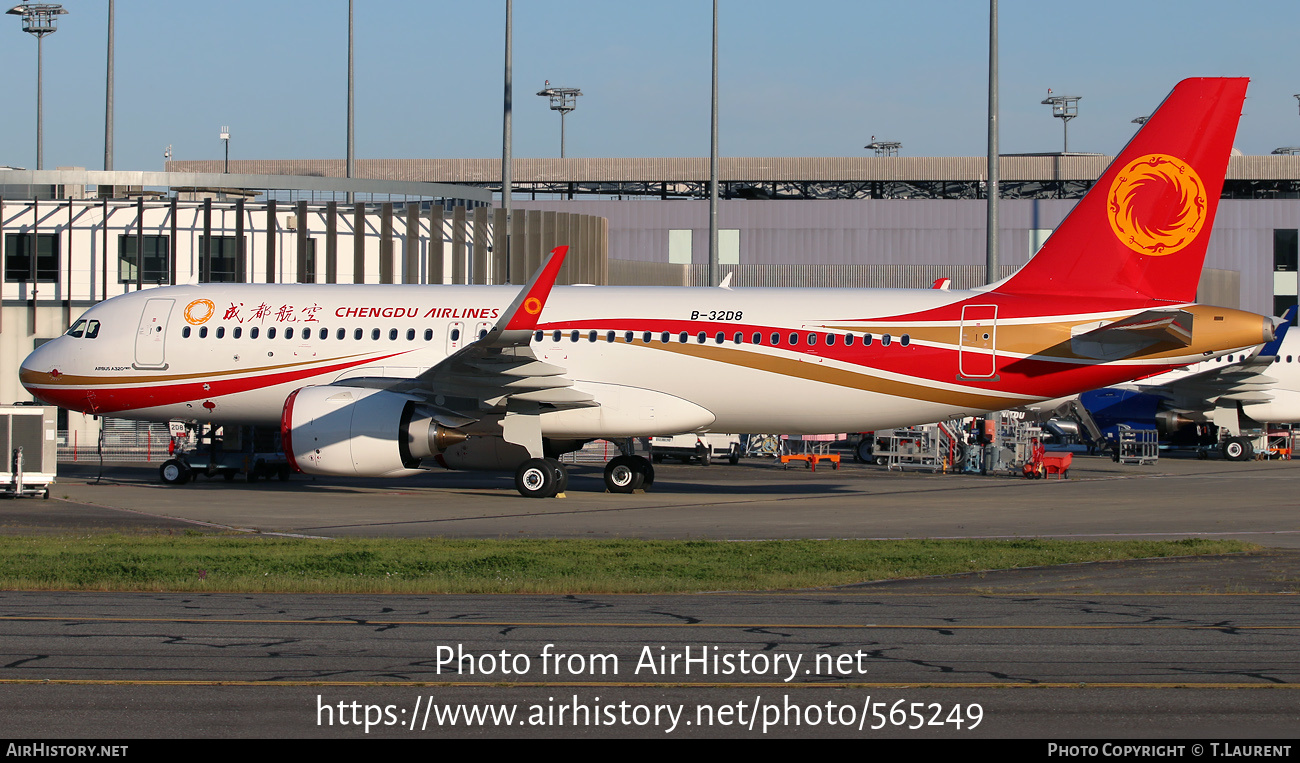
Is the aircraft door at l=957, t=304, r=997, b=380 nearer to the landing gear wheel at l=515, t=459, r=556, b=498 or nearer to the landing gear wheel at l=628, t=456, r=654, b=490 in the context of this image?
the landing gear wheel at l=628, t=456, r=654, b=490

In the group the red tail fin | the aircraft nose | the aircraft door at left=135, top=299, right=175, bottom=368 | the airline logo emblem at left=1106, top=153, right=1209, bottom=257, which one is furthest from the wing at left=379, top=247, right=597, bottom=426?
the airline logo emblem at left=1106, top=153, right=1209, bottom=257

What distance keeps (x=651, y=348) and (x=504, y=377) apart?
312 cm

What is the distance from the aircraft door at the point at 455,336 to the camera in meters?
→ 25.7

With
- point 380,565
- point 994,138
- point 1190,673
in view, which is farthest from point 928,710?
point 994,138

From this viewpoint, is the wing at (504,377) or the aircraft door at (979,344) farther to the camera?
the aircraft door at (979,344)

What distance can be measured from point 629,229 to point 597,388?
4175 centimetres

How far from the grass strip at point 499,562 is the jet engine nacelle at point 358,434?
5301 millimetres

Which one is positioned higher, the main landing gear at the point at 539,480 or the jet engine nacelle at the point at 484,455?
the jet engine nacelle at the point at 484,455

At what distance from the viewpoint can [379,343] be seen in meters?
25.8

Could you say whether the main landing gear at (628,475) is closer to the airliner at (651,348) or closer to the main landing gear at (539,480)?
the airliner at (651,348)

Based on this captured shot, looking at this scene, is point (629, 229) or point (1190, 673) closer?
point (1190, 673)

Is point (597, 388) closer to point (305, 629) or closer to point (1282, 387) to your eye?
point (305, 629)

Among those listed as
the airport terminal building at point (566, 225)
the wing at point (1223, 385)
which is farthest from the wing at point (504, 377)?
the wing at point (1223, 385)

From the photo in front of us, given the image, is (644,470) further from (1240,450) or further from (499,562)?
(1240,450)
